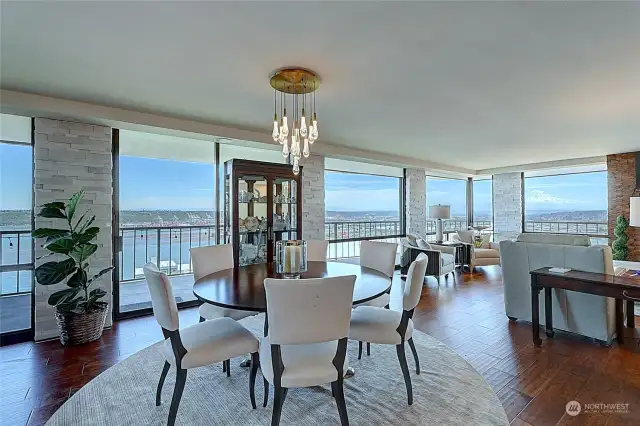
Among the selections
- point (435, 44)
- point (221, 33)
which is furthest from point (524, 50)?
point (221, 33)

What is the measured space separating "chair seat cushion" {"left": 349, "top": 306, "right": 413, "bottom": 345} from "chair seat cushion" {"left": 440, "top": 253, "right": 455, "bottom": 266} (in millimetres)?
3349

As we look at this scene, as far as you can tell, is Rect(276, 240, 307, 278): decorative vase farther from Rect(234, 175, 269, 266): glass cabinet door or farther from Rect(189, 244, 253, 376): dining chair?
Rect(234, 175, 269, 266): glass cabinet door

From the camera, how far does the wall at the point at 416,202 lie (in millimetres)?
7254

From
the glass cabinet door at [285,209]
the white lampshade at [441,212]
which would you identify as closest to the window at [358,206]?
→ the white lampshade at [441,212]

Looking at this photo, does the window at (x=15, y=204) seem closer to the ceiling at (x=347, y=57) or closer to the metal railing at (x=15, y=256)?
the metal railing at (x=15, y=256)

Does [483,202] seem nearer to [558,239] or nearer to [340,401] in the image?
[558,239]

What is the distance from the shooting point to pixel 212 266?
3.05m

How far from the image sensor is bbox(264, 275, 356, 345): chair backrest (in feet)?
5.43

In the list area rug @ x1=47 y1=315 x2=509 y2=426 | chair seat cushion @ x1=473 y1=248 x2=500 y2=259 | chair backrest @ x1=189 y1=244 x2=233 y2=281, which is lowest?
area rug @ x1=47 y1=315 x2=509 y2=426

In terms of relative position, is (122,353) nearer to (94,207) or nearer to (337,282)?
(94,207)

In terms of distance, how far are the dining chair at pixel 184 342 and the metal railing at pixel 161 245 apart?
2496 millimetres

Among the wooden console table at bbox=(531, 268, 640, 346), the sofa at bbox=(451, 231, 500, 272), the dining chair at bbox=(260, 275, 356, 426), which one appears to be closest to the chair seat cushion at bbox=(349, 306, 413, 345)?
the dining chair at bbox=(260, 275, 356, 426)

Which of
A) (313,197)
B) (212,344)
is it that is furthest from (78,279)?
(313,197)

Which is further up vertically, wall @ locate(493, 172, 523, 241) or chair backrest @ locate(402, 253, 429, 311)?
wall @ locate(493, 172, 523, 241)
